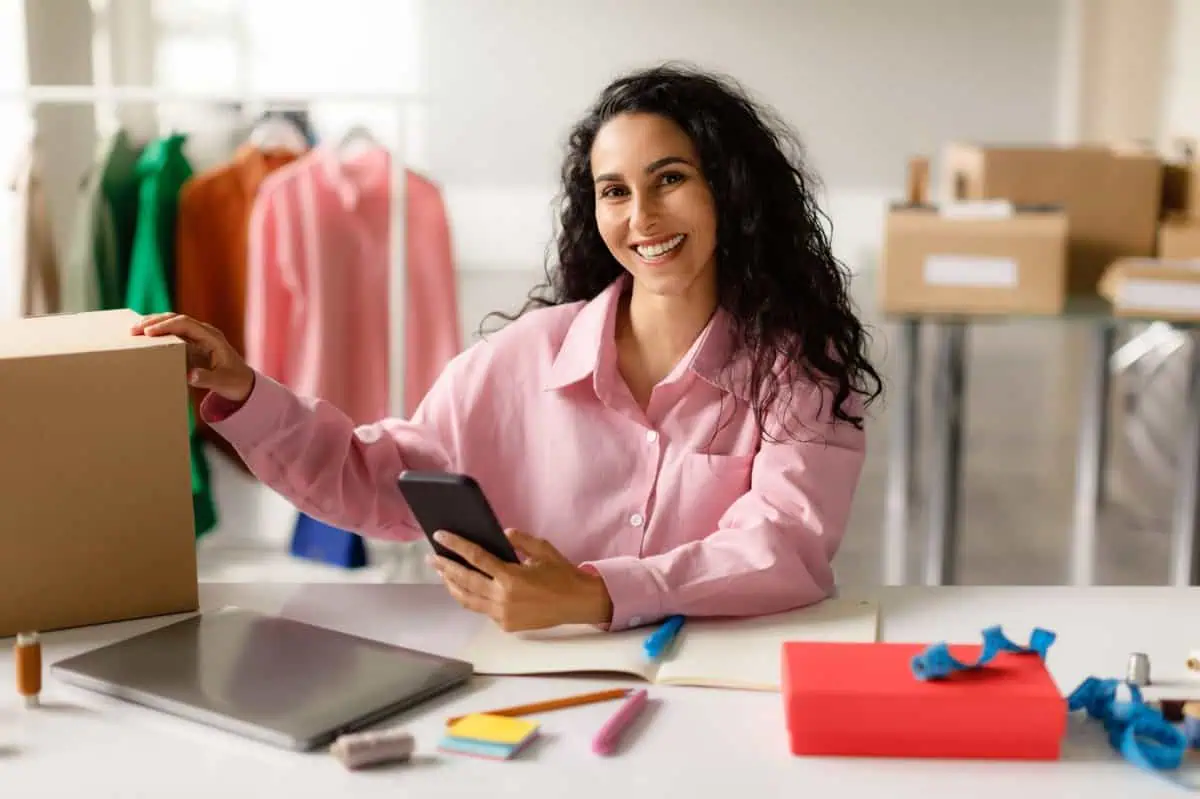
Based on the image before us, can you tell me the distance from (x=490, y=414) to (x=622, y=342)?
17cm

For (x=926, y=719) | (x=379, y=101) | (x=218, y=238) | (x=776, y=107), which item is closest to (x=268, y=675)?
(x=926, y=719)

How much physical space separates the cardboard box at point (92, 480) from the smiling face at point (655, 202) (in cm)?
48

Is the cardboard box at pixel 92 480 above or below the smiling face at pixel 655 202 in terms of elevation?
below

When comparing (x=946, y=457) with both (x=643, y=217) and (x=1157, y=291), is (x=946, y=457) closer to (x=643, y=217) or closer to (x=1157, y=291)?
(x=1157, y=291)

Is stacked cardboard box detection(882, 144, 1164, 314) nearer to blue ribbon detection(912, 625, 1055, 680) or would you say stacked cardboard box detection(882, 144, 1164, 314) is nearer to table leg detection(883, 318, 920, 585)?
table leg detection(883, 318, 920, 585)

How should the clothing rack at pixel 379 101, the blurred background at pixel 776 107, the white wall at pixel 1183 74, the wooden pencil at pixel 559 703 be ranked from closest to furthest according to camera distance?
the wooden pencil at pixel 559 703 → the clothing rack at pixel 379 101 → the blurred background at pixel 776 107 → the white wall at pixel 1183 74

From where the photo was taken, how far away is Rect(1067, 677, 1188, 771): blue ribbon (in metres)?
1.03

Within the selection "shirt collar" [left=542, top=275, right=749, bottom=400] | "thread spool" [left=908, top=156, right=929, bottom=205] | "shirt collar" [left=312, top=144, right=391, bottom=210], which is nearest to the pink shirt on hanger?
"shirt collar" [left=312, top=144, right=391, bottom=210]

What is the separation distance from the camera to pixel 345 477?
1552 mm

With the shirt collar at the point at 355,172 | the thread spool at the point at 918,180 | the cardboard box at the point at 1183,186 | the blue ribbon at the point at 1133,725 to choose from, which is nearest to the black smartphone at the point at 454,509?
the blue ribbon at the point at 1133,725

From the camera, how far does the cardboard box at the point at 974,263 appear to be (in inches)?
117

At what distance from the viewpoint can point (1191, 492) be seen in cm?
312

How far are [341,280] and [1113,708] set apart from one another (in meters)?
1.91

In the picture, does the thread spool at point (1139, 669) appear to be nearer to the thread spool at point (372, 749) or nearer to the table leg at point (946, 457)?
the thread spool at point (372, 749)
